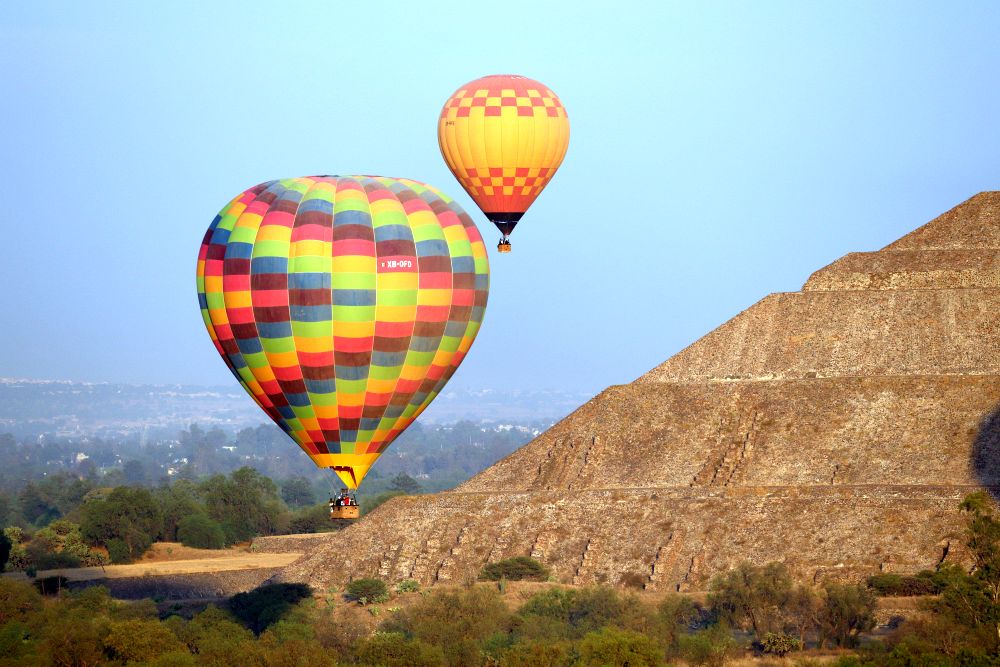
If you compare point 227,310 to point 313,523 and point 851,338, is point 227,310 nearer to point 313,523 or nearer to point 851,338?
point 851,338

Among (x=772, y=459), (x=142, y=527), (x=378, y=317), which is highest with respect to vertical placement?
(x=378, y=317)

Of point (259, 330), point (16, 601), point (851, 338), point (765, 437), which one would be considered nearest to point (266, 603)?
point (16, 601)

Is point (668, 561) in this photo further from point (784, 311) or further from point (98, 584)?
point (98, 584)

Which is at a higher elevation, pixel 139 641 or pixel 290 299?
pixel 290 299

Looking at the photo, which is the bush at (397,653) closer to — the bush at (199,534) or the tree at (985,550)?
the tree at (985,550)

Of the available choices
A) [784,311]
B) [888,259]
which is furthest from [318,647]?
[888,259]

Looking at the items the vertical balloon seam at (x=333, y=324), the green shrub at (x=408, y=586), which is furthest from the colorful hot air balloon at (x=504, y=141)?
the vertical balloon seam at (x=333, y=324)

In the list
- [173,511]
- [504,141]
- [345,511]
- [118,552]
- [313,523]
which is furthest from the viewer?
[313,523]
